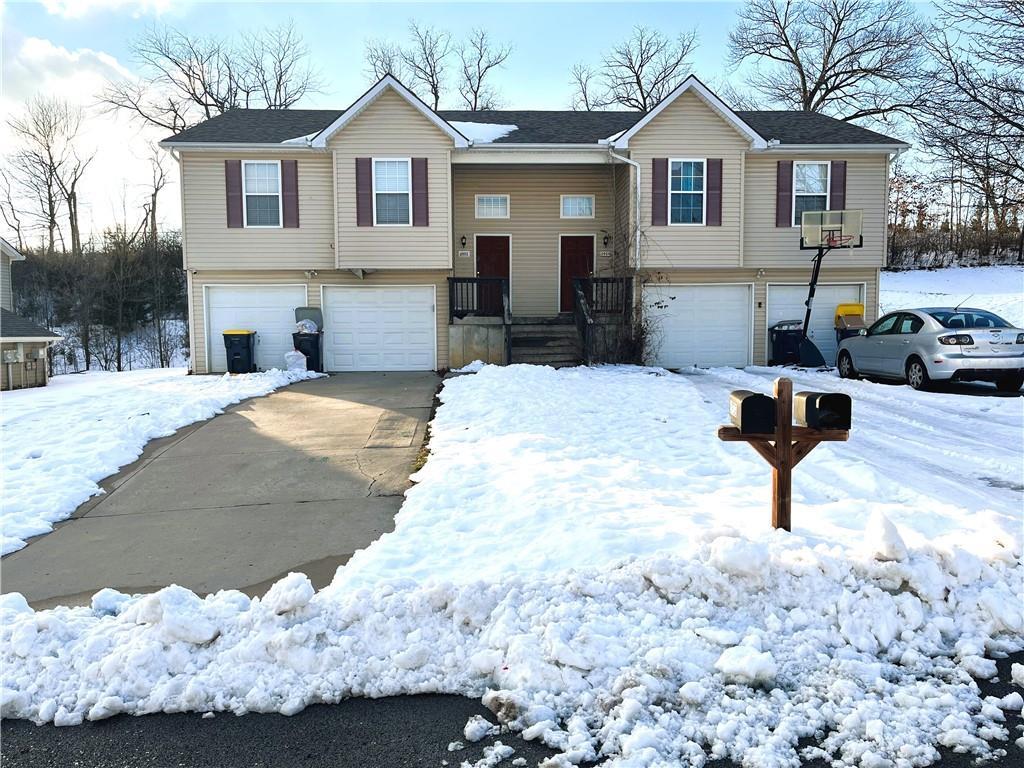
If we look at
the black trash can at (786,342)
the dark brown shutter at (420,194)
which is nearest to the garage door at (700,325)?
the black trash can at (786,342)

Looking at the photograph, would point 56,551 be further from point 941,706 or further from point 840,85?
point 840,85

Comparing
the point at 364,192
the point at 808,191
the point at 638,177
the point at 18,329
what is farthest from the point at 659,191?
the point at 18,329

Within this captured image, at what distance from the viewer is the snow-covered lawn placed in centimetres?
293

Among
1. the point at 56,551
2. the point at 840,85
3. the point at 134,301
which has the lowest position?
the point at 56,551

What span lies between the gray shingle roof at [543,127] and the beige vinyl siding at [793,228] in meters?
0.52

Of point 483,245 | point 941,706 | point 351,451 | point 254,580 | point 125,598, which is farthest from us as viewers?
point 483,245

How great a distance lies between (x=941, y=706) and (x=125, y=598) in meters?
3.99

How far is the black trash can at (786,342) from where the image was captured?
1720cm

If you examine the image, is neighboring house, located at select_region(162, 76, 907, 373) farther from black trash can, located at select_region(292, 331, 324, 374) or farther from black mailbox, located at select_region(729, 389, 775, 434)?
black mailbox, located at select_region(729, 389, 775, 434)

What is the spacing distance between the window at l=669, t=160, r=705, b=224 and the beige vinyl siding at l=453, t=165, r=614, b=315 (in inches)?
83.0

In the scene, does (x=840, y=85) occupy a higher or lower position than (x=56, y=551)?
higher

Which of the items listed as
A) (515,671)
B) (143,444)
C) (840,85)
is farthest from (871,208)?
(840,85)

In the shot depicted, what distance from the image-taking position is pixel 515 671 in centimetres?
323

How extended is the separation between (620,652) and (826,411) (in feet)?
6.82
